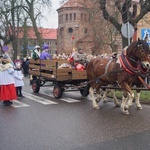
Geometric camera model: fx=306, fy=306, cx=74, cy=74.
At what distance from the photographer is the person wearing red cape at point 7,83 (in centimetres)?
1077

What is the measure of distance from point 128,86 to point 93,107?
1.62 metres

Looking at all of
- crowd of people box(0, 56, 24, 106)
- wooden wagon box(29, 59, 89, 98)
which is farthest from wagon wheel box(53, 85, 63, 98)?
crowd of people box(0, 56, 24, 106)

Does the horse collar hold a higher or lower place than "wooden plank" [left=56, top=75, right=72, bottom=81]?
higher

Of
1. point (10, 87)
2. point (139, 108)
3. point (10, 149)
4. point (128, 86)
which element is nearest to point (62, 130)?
point (10, 149)

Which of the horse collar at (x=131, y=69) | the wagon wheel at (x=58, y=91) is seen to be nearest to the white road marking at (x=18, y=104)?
the wagon wheel at (x=58, y=91)

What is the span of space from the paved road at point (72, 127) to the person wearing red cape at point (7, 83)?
34 cm

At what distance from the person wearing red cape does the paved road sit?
34cm

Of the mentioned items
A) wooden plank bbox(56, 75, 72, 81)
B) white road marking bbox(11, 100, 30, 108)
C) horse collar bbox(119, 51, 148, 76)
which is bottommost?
white road marking bbox(11, 100, 30, 108)

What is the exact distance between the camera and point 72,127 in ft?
23.7

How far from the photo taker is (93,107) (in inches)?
387

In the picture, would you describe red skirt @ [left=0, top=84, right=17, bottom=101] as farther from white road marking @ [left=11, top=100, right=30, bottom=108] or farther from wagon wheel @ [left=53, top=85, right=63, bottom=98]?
wagon wheel @ [left=53, top=85, right=63, bottom=98]

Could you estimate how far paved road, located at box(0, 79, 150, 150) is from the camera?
582 centimetres

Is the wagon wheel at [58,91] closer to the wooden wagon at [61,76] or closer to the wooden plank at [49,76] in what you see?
the wooden wagon at [61,76]

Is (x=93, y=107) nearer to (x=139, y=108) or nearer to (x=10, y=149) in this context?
(x=139, y=108)
